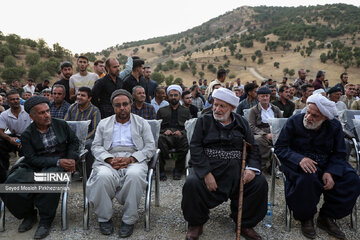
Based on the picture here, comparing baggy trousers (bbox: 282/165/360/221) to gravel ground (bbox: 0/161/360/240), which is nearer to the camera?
baggy trousers (bbox: 282/165/360/221)

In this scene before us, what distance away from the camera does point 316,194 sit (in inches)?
113

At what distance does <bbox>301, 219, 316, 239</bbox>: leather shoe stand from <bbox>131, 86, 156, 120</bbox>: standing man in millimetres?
3143

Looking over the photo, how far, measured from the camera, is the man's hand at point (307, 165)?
9.39ft

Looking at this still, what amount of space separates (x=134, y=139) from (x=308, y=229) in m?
2.50

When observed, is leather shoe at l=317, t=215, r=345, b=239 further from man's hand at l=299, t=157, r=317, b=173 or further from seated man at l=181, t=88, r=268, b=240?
seated man at l=181, t=88, r=268, b=240

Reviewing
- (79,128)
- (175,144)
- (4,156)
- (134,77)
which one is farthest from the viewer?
(134,77)

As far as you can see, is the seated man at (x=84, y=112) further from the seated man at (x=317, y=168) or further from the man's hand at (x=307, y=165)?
the man's hand at (x=307, y=165)

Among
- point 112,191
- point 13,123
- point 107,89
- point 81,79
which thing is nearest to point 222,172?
point 112,191

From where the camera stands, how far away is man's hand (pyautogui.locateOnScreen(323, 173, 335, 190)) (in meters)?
2.87

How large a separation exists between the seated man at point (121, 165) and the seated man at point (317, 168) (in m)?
1.83

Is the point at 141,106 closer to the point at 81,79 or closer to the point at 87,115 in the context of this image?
the point at 87,115

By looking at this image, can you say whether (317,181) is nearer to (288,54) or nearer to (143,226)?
(143,226)

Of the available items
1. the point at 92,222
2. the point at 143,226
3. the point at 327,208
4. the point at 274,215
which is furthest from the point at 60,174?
the point at 327,208

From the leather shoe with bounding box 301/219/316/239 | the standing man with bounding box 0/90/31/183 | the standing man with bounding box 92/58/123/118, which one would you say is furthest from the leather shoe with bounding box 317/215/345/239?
the standing man with bounding box 0/90/31/183
